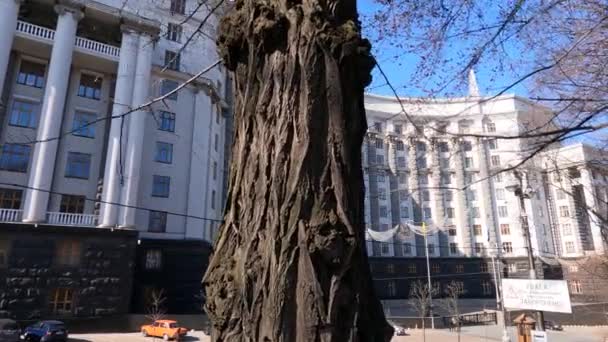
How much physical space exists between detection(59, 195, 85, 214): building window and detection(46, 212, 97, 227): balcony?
861mm

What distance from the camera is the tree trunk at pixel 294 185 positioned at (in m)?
1.68

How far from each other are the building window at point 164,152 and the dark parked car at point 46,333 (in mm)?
11287

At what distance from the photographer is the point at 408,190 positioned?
510cm

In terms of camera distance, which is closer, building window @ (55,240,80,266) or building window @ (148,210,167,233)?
building window @ (55,240,80,266)

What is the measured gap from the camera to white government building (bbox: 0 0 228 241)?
69.3 feet


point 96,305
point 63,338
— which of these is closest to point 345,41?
point 63,338

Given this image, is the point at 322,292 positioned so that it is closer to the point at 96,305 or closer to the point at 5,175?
the point at 96,305

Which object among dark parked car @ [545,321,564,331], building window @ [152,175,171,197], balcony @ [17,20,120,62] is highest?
balcony @ [17,20,120,62]

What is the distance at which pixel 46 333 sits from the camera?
16.6 m

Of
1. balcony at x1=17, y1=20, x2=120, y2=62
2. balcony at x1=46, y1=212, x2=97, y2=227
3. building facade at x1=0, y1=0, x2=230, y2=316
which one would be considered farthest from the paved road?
balcony at x1=17, y1=20, x2=120, y2=62

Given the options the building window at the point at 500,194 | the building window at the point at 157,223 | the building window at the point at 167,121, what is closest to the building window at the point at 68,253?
the building window at the point at 157,223

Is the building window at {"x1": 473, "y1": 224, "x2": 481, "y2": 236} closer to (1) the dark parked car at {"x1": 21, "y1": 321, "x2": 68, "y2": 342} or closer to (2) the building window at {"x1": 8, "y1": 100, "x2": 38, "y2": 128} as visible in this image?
(1) the dark parked car at {"x1": 21, "y1": 321, "x2": 68, "y2": 342}

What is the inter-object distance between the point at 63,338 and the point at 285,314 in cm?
1929

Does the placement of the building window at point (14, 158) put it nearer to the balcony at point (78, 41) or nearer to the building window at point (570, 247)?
the balcony at point (78, 41)
